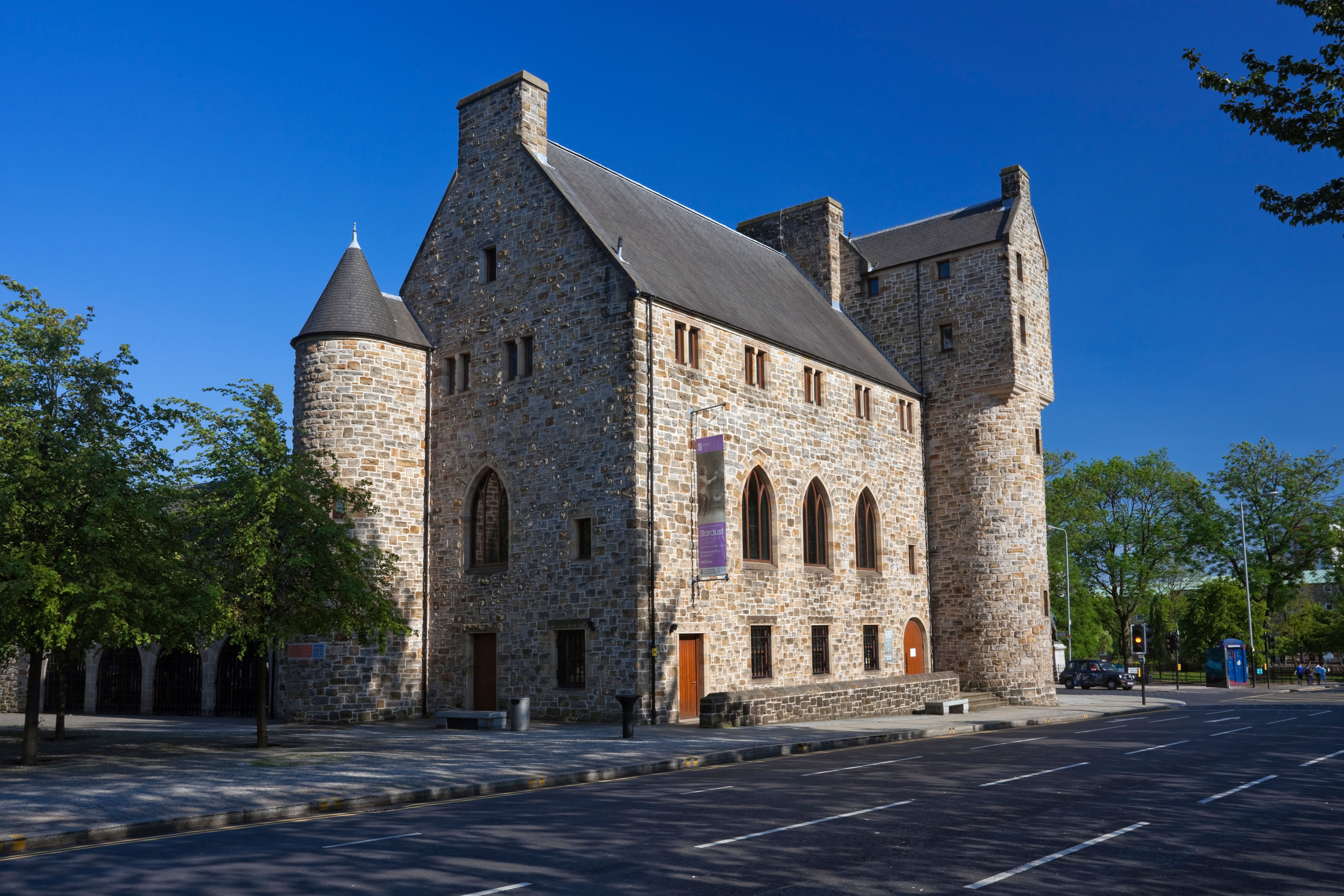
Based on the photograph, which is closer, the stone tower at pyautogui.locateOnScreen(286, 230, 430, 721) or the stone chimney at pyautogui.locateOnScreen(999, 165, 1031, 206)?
the stone tower at pyautogui.locateOnScreen(286, 230, 430, 721)

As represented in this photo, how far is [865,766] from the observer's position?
1722 cm

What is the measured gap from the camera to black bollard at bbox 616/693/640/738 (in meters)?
21.5

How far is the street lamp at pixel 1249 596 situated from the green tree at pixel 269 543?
153 feet

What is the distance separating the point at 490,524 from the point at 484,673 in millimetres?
4071

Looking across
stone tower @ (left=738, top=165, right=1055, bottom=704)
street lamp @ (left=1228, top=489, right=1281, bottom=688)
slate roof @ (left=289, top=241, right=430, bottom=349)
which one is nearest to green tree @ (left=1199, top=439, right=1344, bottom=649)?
street lamp @ (left=1228, top=489, right=1281, bottom=688)

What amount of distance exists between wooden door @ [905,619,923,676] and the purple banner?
11430 mm

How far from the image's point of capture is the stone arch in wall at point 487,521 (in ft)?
94.8

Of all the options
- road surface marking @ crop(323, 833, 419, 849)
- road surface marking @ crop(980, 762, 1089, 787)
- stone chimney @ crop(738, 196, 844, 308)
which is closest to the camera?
road surface marking @ crop(323, 833, 419, 849)

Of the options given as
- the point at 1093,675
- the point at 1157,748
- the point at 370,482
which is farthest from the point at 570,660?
the point at 1093,675

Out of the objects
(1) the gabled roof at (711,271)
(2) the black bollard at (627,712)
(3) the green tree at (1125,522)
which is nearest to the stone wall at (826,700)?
(2) the black bollard at (627,712)

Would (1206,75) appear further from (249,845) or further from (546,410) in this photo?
(546,410)

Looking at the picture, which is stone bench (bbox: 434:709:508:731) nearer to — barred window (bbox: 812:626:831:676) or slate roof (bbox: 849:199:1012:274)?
barred window (bbox: 812:626:831:676)

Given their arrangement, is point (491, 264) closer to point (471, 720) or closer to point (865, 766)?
point (471, 720)

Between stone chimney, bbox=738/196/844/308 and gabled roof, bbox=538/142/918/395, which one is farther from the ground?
stone chimney, bbox=738/196/844/308
